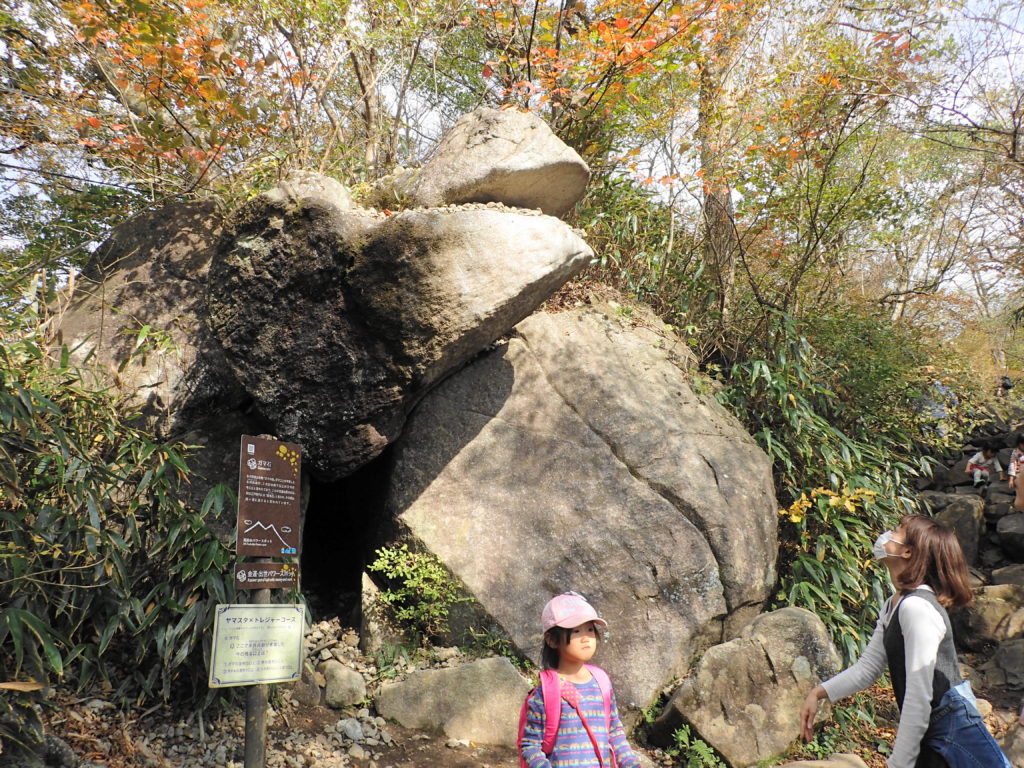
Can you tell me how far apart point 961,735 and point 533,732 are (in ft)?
4.88

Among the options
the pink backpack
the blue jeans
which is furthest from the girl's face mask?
the pink backpack

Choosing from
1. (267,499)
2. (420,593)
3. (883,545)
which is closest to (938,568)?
(883,545)

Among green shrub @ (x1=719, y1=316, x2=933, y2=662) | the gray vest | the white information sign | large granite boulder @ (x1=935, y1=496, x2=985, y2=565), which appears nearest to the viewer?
the gray vest

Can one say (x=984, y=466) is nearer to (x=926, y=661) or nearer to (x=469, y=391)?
(x=469, y=391)

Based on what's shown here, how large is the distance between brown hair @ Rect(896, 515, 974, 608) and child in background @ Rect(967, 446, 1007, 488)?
31.7 feet

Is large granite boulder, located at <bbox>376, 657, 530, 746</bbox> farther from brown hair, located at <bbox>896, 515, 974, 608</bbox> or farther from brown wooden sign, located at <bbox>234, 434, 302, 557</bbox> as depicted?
brown hair, located at <bbox>896, 515, 974, 608</bbox>

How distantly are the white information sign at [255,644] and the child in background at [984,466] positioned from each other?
11.0m

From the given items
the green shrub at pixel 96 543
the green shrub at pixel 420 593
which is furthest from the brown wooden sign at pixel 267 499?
the green shrub at pixel 420 593

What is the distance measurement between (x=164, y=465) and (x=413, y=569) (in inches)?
85.3

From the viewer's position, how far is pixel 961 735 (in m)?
2.18

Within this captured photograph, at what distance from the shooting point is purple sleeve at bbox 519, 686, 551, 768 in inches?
94.8

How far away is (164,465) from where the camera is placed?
4688mm

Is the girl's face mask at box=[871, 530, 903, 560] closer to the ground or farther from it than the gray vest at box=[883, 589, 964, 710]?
farther from it

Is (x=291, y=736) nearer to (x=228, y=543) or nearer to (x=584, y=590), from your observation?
(x=228, y=543)
